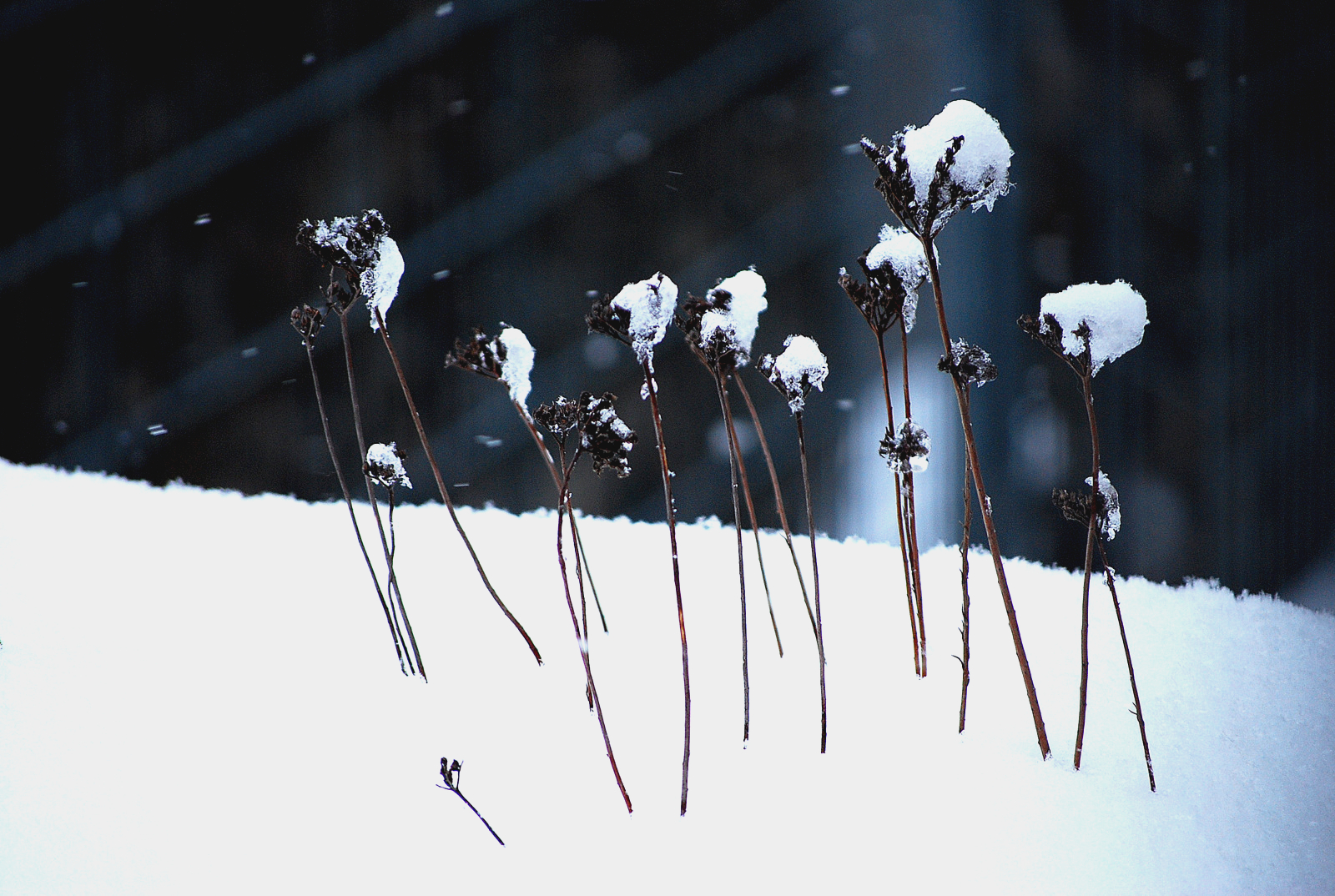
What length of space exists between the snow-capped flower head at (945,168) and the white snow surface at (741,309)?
0.18 metres

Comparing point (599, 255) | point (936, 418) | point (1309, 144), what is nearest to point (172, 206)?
point (599, 255)

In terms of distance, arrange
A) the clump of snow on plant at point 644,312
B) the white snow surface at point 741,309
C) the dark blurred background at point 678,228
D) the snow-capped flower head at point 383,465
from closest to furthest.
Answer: the clump of snow on plant at point 644,312 < the white snow surface at point 741,309 < the snow-capped flower head at point 383,465 < the dark blurred background at point 678,228

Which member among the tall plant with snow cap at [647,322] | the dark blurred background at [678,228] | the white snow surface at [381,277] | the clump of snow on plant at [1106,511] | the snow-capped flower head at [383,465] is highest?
the dark blurred background at [678,228]

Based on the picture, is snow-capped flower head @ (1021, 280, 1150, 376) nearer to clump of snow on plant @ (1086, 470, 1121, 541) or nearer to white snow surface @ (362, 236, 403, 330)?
clump of snow on plant @ (1086, 470, 1121, 541)

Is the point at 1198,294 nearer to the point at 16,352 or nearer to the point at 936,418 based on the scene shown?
the point at 936,418

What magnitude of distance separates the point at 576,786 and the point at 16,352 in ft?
8.86

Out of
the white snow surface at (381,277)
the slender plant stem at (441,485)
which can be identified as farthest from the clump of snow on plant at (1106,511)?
the white snow surface at (381,277)

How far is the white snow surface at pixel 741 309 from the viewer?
0.76 metres

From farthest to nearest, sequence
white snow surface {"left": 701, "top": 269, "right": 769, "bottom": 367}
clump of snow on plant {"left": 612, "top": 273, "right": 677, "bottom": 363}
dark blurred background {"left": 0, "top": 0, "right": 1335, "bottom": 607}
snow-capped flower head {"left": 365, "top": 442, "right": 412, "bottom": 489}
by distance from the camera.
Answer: dark blurred background {"left": 0, "top": 0, "right": 1335, "bottom": 607}, snow-capped flower head {"left": 365, "top": 442, "right": 412, "bottom": 489}, white snow surface {"left": 701, "top": 269, "right": 769, "bottom": 367}, clump of snow on plant {"left": 612, "top": 273, "right": 677, "bottom": 363}

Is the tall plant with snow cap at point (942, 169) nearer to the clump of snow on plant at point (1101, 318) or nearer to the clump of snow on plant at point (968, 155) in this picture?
the clump of snow on plant at point (968, 155)

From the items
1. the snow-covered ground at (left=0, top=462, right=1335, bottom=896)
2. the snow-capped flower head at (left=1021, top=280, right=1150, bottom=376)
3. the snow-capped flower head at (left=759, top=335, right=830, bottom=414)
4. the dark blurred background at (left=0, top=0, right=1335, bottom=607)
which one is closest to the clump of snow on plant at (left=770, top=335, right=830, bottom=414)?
the snow-capped flower head at (left=759, top=335, right=830, bottom=414)

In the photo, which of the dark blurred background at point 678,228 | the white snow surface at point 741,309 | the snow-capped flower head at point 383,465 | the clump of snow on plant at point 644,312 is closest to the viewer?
the clump of snow on plant at point 644,312

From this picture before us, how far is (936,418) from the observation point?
2049 millimetres

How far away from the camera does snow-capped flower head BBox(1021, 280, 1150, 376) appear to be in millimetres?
714
